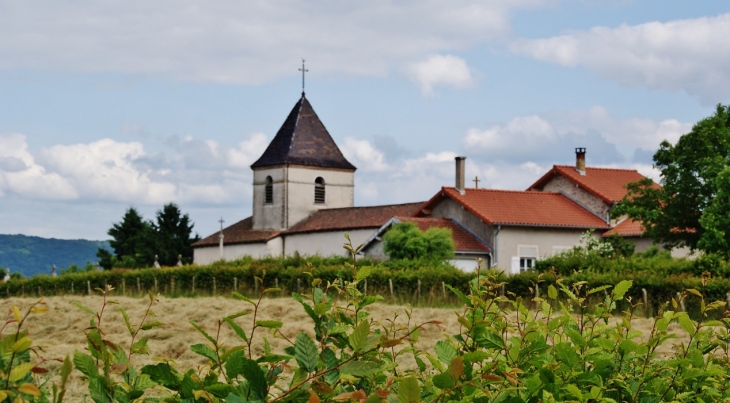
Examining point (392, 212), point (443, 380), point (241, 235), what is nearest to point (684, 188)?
point (392, 212)

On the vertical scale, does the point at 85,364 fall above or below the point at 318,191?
below

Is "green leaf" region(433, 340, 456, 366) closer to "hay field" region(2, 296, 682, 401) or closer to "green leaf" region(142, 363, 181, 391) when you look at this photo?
"green leaf" region(142, 363, 181, 391)

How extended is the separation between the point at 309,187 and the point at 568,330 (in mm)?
56954

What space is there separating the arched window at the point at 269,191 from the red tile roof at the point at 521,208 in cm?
1698

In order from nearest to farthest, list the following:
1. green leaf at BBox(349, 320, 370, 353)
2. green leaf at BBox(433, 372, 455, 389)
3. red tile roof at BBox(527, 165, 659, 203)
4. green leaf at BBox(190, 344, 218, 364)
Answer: green leaf at BBox(349, 320, 370, 353)
green leaf at BBox(433, 372, 455, 389)
green leaf at BBox(190, 344, 218, 364)
red tile roof at BBox(527, 165, 659, 203)

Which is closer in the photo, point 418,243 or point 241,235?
point 418,243

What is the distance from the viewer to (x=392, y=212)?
167ft

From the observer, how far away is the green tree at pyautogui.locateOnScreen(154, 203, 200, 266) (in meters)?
67.2

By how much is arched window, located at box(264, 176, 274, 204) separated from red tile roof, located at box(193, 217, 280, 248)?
2.27m

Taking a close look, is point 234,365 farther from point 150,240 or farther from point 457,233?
point 150,240

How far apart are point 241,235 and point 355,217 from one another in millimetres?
10454

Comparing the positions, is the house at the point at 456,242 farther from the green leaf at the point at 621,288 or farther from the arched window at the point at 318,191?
the green leaf at the point at 621,288

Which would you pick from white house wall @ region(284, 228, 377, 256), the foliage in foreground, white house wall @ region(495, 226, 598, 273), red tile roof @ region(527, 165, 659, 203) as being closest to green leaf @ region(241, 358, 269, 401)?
the foliage in foreground

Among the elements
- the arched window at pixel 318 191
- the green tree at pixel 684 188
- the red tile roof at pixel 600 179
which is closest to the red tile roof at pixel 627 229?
the red tile roof at pixel 600 179
